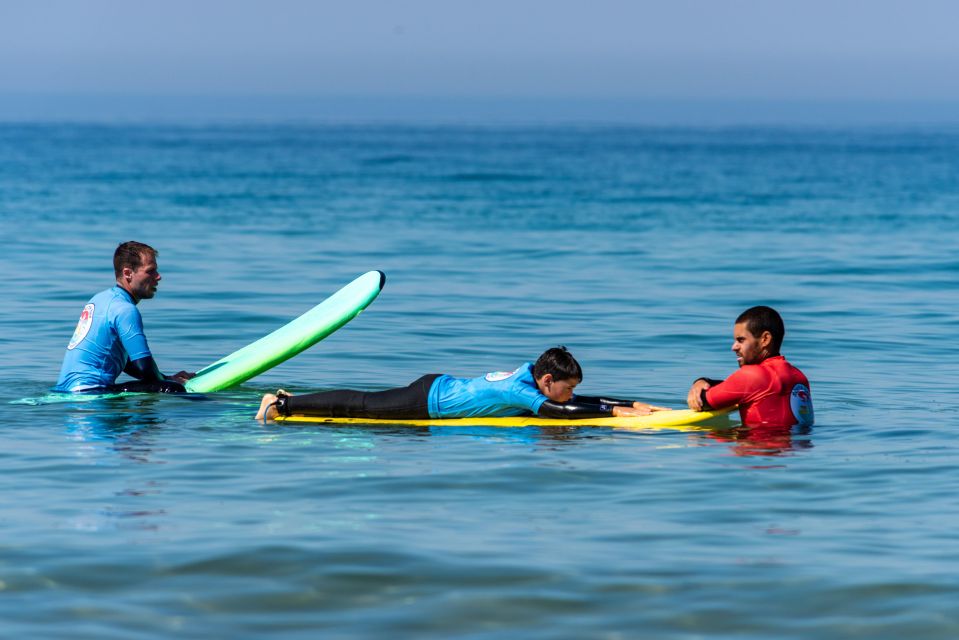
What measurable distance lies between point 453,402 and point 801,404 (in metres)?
2.62

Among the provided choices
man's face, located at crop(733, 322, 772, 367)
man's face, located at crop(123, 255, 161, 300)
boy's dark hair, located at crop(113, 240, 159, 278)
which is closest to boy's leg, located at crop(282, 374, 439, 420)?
man's face, located at crop(123, 255, 161, 300)

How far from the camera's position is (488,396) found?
10.1m

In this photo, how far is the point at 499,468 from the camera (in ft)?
29.3

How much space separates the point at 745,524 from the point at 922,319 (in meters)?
11.3

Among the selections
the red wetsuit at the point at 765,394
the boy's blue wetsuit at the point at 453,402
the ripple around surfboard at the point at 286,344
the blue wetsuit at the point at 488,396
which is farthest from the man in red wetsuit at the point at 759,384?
the ripple around surfboard at the point at 286,344

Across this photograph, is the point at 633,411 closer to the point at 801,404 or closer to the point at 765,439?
the point at 765,439

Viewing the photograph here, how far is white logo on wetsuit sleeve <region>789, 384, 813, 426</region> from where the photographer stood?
10141 millimetres

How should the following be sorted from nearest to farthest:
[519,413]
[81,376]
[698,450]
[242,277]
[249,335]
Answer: [698,450] < [519,413] < [81,376] < [249,335] < [242,277]

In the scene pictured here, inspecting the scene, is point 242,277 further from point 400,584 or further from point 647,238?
point 400,584

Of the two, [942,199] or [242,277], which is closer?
[242,277]

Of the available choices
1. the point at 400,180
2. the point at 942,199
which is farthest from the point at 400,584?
the point at 400,180

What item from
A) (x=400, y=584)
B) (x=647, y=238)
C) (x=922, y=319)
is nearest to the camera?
(x=400, y=584)

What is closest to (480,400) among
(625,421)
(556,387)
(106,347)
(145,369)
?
(556,387)

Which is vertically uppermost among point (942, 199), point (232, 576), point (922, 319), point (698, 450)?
point (942, 199)
